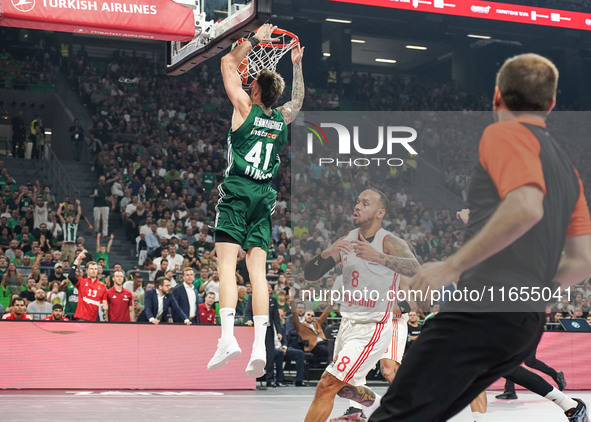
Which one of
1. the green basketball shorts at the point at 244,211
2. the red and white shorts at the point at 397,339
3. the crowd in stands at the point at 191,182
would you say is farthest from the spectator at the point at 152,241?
the green basketball shorts at the point at 244,211

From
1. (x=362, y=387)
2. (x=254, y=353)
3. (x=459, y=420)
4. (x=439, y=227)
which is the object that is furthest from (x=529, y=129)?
(x=439, y=227)

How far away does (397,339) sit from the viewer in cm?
904

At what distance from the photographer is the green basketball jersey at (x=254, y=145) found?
6.96 metres

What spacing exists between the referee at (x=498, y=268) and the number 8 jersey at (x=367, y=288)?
14.5 ft

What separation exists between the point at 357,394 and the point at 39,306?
9.11 metres

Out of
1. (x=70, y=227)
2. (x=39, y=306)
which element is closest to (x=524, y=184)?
(x=39, y=306)

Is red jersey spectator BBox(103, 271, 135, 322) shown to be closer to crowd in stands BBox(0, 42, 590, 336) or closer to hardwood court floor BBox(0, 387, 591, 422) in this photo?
crowd in stands BBox(0, 42, 590, 336)

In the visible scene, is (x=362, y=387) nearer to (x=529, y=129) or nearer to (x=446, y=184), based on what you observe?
(x=529, y=129)

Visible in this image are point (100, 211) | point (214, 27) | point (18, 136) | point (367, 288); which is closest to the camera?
point (367, 288)

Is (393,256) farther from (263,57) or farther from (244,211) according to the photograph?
(263,57)

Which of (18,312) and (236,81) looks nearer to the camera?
(236,81)

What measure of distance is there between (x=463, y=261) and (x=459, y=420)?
8310 millimetres

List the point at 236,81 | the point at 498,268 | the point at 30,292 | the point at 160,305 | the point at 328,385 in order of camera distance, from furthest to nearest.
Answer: the point at 30,292, the point at 160,305, the point at 328,385, the point at 236,81, the point at 498,268

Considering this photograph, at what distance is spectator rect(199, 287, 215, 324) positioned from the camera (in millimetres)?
15969
